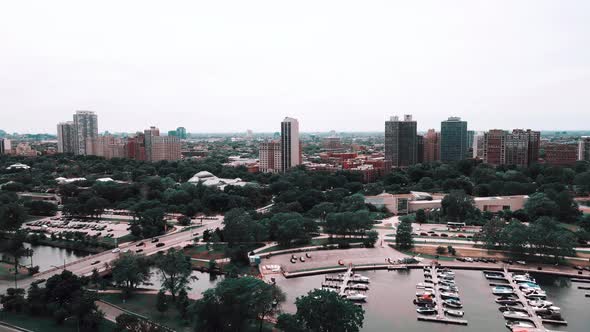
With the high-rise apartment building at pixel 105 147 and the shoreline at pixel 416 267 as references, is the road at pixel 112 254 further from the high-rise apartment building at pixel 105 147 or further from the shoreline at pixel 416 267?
the high-rise apartment building at pixel 105 147

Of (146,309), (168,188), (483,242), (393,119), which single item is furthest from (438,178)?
(146,309)

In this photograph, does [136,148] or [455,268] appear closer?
[455,268]

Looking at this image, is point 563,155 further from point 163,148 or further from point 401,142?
point 163,148

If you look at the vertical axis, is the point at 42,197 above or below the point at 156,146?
below

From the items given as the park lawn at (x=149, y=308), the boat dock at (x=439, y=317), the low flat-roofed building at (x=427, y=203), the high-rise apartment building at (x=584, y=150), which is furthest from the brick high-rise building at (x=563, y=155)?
the park lawn at (x=149, y=308)

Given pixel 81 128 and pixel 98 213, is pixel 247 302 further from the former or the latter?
pixel 81 128

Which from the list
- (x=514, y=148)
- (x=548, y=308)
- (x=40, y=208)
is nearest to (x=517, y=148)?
(x=514, y=148)
